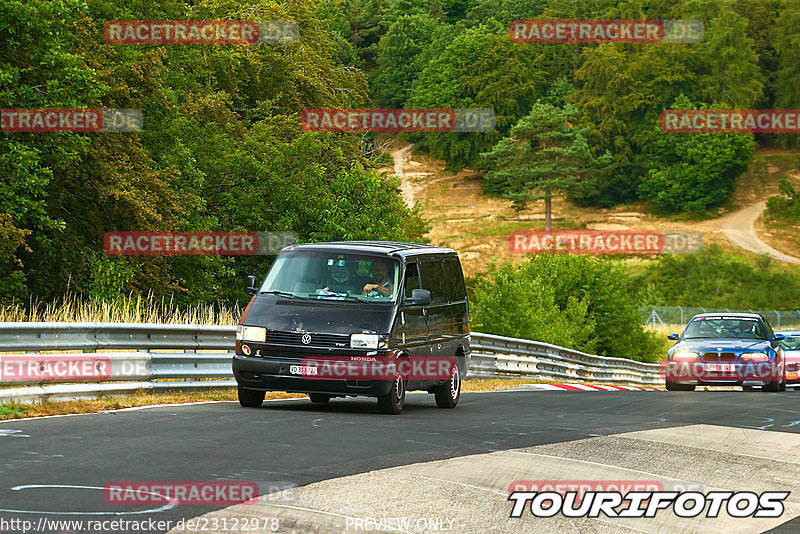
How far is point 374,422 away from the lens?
40.9 ft

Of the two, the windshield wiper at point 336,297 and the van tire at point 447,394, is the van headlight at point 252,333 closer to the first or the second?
the windshield wiper at point 336,297

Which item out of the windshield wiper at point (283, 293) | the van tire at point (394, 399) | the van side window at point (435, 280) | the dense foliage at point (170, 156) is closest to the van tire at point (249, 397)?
the windshield wiper at point (283, 293)

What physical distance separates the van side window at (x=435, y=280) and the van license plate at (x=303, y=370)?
2.45 m

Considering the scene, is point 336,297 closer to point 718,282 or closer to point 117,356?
point 117,356

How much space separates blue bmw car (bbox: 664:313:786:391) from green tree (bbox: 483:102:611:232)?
87.3m

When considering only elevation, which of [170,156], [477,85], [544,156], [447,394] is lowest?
[447,394]

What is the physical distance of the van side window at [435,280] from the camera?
15483 millimetres

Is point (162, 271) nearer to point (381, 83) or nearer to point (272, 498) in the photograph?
point (272, 498)

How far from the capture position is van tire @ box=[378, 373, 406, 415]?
1365 centimetres

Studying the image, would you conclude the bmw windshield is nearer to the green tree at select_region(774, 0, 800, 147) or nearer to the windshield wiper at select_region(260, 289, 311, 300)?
the windshield wiper at select_region(260, 289, 311, 300)

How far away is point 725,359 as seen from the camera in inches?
893

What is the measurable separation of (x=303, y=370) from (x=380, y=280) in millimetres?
1677

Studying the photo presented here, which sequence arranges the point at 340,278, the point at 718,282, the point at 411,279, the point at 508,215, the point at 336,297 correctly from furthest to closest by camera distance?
the point at 508,215 → the point at 718,282 → the point at 411,279 → the point at 340,278 → the point at 336,297

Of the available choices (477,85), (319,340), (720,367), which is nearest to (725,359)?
(720,367)
